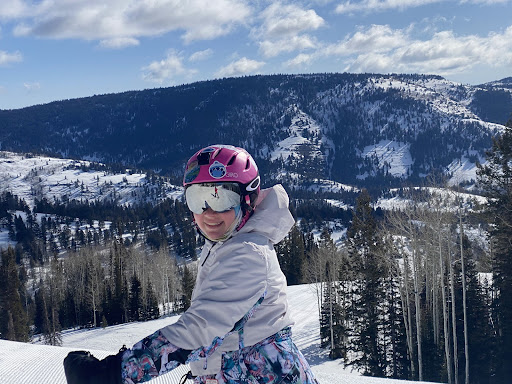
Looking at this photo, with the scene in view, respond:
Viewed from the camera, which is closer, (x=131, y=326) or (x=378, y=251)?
(x=378, y=251)

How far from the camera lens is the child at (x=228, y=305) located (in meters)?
1.83

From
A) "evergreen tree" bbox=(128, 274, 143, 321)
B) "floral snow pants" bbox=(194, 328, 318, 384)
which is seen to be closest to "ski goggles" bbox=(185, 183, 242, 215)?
"floral snow pants" bbox=(194, 328, 318, 384)

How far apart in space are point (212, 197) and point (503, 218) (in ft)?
73.9

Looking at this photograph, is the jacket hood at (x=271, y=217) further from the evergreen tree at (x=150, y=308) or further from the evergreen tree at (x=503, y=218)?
the evergreen tree at (x=150, y=308)

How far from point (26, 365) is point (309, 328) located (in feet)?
110

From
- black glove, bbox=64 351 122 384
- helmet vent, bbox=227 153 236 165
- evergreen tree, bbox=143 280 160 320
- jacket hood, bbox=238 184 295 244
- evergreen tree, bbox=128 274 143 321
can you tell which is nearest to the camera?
black glove, bbox=64 351 122 384

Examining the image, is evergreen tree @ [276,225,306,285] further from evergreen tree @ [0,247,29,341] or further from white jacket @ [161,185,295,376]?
white jacket @ [161,185,295,376]

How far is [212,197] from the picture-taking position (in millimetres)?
2338

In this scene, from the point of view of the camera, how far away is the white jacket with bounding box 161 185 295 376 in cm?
183

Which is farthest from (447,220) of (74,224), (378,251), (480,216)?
(74,224)

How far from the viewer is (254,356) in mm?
2168

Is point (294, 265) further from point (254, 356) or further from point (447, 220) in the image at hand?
point (254, 356)

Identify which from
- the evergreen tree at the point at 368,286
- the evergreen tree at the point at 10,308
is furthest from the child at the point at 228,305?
the evergreen tree at the point at 10,308

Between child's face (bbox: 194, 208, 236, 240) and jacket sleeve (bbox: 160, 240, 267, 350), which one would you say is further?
child's face (bbox: 194, 208, 236, 240)
